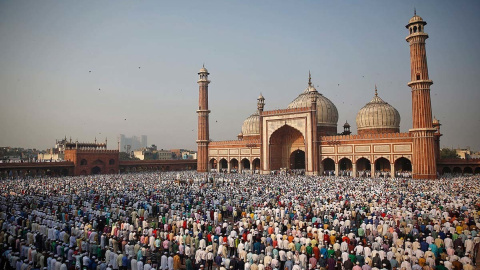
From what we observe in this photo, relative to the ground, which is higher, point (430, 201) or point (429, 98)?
point (429, 98)

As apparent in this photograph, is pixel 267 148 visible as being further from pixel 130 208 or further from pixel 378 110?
pixel 130 208

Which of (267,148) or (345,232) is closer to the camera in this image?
(345,232)

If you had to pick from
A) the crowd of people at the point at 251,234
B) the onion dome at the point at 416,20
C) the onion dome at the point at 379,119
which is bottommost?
the crowd of people at the point at 251,234

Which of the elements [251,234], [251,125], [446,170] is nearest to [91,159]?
[251,125]

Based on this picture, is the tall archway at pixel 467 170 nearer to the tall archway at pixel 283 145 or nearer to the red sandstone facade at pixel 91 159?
the tall archway at pixel 283 145

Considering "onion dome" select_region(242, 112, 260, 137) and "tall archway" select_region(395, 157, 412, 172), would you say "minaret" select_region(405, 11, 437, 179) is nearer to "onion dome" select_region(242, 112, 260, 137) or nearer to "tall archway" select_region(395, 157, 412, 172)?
"tall archway" select_region(395, 157, 412, 172)

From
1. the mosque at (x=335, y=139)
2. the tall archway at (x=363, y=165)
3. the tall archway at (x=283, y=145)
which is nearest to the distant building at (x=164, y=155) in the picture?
the mosque at (x=335, y=139)

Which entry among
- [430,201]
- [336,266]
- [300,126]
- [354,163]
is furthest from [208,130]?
[336,266]
